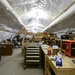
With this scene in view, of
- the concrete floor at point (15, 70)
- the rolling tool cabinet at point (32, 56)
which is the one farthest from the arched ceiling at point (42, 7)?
the concrete floor at point (15, 70)

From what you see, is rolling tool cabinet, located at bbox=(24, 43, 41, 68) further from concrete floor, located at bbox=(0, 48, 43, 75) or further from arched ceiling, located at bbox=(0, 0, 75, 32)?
arched ceiling, located at bbox=(0, 0, 75, 32)

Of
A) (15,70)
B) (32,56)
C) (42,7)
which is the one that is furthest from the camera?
(32,56)

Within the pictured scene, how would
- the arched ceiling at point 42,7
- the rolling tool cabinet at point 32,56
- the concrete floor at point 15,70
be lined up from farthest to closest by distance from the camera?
the rolling tool cabinet at point 32,56 < the concrete floor at point 15,70 < the arched ceiling at point 42,7

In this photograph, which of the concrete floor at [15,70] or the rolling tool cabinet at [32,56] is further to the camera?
the rolling tool cabinet at [32,56]

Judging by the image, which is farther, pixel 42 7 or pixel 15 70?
pixel 42 7

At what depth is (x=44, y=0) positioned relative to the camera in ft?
9.78

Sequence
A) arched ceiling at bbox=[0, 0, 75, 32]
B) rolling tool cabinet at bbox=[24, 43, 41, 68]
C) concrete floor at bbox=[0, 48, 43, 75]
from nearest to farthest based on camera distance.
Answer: arched ceiling at bbox=[0, 0, 75, 32] < concrete floor at bbox=[0, 48, 43, 75] < rolling tool cabinet at bbox=[24, 43, 41, 68]

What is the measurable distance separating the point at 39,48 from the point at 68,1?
191 centimetres

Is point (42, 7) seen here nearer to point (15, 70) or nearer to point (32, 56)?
point (32, 56)

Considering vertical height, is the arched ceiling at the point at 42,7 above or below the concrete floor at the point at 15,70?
above

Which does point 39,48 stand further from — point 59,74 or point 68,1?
point 59,74

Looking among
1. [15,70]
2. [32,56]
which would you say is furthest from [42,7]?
[15,70]

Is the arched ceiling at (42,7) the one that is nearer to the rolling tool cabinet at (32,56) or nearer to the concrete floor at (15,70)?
the rolling tool cabinet at (32,56)

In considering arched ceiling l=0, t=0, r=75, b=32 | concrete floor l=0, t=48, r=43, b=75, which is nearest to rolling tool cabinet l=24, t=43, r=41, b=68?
concrete floor l=0, t=48, r=43, b=75
